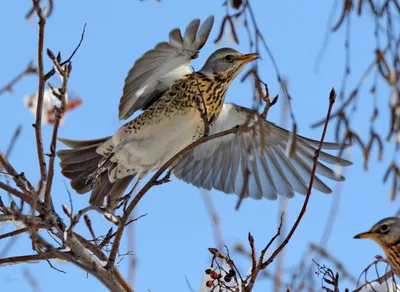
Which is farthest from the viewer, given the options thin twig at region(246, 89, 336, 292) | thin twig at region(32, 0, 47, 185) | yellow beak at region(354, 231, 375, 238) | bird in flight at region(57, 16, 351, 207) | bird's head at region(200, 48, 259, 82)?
bird's head at region(200, 48, 259, 82)

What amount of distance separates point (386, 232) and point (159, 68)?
1785mm

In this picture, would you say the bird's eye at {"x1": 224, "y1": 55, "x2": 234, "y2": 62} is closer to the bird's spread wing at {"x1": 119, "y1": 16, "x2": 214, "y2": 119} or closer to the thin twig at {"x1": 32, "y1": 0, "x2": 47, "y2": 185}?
the bird's spread wing at {"x1": 119, "y1": 16, "x2": 214, "y2": 119}

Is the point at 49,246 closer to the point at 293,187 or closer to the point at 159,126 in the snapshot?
the point at 159,126

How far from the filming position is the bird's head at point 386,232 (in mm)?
4102

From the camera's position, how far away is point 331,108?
273 centimetres

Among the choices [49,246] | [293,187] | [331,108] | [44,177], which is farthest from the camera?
[293,187]

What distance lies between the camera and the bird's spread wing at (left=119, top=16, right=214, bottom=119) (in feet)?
14.6

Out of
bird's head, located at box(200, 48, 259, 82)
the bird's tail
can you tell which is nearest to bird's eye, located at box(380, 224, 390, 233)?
bird's head, located at box(200, 48, 259, 82)

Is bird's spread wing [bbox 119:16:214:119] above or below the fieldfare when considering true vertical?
above

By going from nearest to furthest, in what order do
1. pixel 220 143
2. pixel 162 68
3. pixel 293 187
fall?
1. pixel 162 68
2. pixel 293 187
3. pixel 220 143

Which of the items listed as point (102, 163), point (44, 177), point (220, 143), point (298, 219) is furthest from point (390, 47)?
point (220, 143)

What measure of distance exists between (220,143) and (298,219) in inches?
125

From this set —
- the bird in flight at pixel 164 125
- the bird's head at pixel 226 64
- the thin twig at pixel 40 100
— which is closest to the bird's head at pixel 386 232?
the bird in flight at pixel 164 125

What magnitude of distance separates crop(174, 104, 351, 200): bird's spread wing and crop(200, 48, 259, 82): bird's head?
1.29ft
